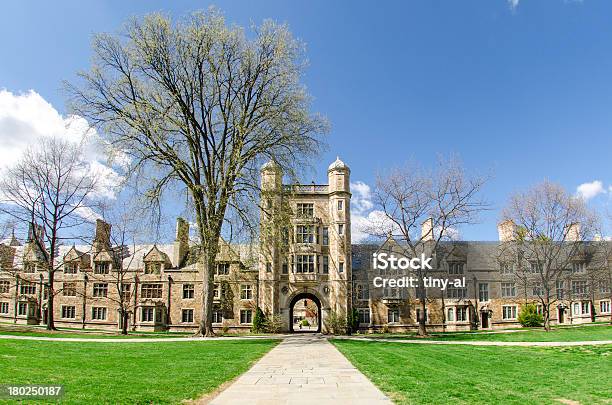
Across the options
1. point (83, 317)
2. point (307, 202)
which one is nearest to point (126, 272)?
point (83, 317)

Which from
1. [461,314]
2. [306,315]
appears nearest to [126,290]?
[461,314]

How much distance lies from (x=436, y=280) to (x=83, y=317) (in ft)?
115

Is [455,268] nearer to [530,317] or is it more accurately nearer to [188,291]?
[530,317]

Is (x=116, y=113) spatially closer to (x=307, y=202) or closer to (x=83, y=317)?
(x=307, y=202)

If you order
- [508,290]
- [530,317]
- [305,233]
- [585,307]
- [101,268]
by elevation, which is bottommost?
[530,317]

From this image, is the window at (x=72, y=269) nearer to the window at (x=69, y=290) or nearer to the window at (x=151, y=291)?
the window at (x=69, y=290)

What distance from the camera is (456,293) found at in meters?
45.4


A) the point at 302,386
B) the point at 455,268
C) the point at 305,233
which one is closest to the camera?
the point at 302,386

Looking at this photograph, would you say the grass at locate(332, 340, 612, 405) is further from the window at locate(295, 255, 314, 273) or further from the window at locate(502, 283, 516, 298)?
the window at locate(502, 283, 516, 298)

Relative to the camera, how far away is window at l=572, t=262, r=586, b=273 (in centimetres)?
5047

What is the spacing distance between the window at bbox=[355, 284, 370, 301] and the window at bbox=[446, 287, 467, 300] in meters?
8.71

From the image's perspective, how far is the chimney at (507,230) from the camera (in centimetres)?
4417

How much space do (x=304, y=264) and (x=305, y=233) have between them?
286 centimetres

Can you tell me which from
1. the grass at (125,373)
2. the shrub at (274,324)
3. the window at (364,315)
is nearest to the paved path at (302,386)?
the grass at (125,373)
